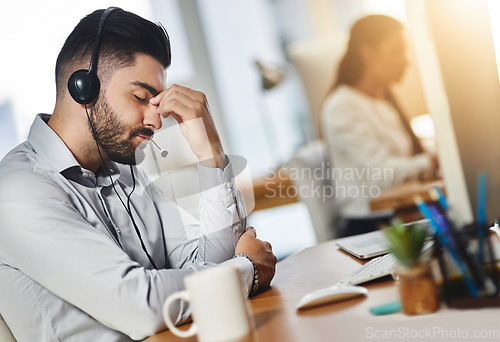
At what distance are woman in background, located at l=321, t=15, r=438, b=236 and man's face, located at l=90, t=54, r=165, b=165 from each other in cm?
127

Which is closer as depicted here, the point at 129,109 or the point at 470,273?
the point at 470,273

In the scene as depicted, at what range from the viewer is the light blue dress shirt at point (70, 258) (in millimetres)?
735

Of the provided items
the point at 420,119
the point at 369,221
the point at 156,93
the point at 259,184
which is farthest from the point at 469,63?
the point at 259,184

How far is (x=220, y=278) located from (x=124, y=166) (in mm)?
599

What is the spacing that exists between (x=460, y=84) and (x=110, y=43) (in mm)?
574

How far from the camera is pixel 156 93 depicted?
3.05ft

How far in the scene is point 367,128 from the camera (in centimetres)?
230

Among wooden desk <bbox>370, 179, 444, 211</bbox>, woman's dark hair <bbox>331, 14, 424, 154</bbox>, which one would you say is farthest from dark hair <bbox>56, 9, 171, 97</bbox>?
woman's dark hair <bbox>331, 14, 424, 154</bbox>

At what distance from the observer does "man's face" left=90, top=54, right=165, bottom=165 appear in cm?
92

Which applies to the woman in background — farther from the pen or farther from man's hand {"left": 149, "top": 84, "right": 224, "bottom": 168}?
the pen

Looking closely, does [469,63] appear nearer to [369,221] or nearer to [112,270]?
[112,270]

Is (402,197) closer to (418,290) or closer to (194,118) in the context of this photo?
(194,118)

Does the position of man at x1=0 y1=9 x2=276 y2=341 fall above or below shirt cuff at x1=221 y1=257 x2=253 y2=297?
above

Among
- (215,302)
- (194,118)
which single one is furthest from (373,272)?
(194,118)
